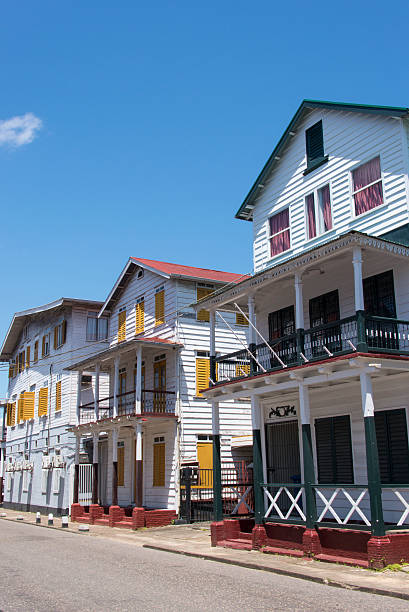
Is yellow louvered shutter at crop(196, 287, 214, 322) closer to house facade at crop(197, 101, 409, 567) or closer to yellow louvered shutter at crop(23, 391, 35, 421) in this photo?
house facade at crop(197, 101, 409, 567)

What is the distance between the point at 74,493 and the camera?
2844 cm

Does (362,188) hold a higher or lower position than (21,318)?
lower

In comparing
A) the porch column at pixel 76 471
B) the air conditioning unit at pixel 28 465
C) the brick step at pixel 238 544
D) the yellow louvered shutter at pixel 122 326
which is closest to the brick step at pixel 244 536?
the brick step at pixel 238 544

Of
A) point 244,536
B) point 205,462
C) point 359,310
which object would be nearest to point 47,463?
point 205,462

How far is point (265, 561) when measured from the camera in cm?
1349

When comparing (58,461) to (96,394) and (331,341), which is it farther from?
(331,341)

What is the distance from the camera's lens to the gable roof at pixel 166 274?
1029 inches

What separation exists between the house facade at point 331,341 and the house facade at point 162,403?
4393 millimetres

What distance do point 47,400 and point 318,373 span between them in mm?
23558

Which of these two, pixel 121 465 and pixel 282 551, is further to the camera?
pixel 121 465

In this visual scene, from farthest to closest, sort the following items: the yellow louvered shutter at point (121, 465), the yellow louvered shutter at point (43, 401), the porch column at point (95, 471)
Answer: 1. the yellow louvered shutter at point (43, 401)
2. the yellow louvered shutter at point (121, 465)
3. the porch column at point (95, 471)

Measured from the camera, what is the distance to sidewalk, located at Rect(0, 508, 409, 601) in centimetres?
1057

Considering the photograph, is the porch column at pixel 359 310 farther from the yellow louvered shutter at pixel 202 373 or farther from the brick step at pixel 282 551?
the yellow louvered shutter at pixel 202 373

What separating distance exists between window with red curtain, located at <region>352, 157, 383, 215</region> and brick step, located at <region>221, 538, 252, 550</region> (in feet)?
29.9
